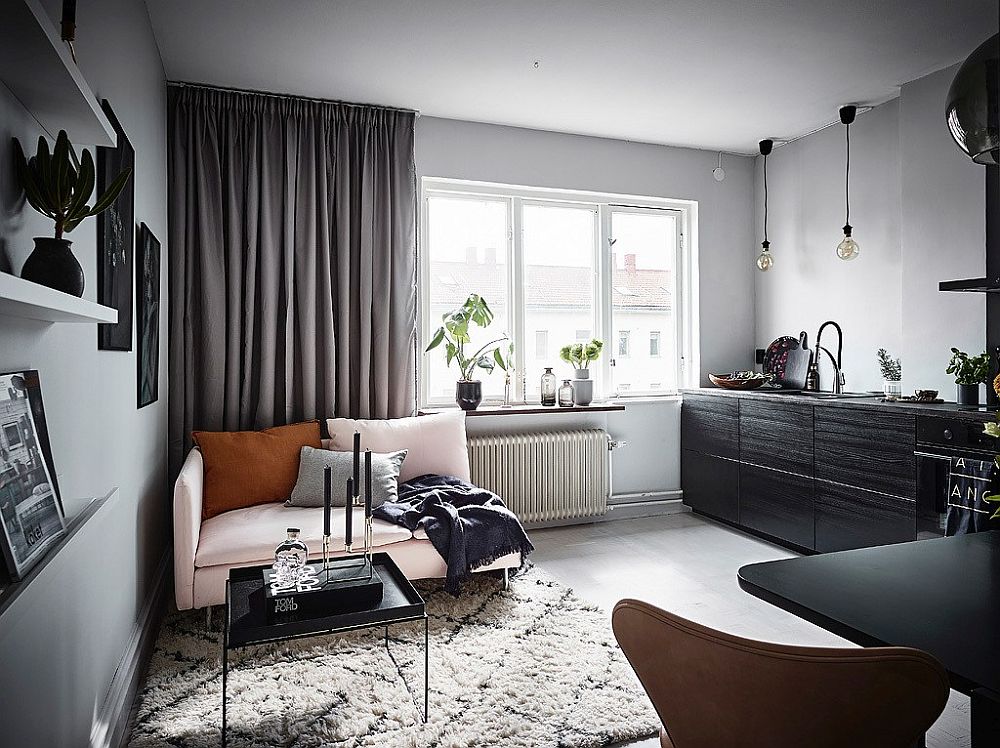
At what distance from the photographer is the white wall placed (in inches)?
179

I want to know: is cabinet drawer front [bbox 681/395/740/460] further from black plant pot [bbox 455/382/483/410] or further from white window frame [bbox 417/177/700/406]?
black plant pot [bbox 455/382/483/410]

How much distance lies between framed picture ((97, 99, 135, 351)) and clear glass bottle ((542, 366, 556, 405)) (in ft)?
8.81

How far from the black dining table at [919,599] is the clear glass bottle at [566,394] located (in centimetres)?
320

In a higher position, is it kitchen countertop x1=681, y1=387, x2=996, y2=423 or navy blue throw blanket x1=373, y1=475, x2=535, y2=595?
kitchen countertop x1=681, y1=387, x2=996, y2=423

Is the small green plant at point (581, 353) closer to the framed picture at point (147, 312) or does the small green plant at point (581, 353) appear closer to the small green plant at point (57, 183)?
the framed picture at point (147, 312)

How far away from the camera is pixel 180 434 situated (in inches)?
150

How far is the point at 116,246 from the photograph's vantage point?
2.25 m

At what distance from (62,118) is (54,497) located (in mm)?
768

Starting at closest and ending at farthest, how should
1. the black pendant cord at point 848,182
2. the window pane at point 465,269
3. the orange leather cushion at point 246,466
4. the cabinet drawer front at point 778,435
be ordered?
the orange leather cushion at point 246,466 < the cabinet drawer front at point 778,435 < the black pendant cord at point 848,182 < the window pane at point 465,269

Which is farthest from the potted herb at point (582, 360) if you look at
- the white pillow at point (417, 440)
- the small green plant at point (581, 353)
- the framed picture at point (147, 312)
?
the framed picture at point (147, 312)

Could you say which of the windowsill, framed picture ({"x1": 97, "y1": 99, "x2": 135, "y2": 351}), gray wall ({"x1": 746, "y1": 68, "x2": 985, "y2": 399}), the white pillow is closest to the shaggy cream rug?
the white pillow

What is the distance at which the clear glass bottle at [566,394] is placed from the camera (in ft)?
15.7

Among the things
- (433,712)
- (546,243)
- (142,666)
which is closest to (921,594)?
(433,712)

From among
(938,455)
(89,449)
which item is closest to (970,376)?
(938,455)
